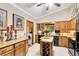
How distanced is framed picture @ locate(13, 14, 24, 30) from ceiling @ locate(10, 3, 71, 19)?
19cm

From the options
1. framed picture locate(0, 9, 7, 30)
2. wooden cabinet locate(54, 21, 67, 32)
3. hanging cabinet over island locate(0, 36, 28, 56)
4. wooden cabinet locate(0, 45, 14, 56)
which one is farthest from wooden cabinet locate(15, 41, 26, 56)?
wooden cabinet locate(54, 21, 67, 32)

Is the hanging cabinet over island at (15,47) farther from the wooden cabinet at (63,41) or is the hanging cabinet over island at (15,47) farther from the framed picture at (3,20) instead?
the wooden cabinet at (63,41)

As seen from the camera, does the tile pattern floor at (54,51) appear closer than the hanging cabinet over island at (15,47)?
No

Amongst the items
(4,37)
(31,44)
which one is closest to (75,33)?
(31,44)

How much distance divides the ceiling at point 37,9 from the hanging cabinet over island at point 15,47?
55 centimetres

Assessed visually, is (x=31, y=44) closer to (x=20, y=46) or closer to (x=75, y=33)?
(x=20, y=46)

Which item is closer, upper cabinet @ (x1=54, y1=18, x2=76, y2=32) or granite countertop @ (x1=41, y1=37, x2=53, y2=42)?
upper cabinet @ (x1=54, y1=18, x2=76, y2=32)

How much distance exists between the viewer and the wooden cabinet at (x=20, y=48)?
1.88 meters

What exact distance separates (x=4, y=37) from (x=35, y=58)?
734mm

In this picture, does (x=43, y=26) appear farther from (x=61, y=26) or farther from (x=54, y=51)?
(x=54, y=51)

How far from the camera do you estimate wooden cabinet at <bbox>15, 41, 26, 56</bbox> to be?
188 cm

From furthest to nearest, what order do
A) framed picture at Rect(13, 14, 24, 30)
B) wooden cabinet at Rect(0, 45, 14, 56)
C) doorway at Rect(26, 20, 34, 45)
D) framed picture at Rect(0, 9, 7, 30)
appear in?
doorway at Rect(26, 20, 34, 45) < framed picture at Rect(13, 14, 24, 30) < framed picture at Rect(0, 9, 7, 30) < wooden cabinet at Rect(0, 45, 14, 56)

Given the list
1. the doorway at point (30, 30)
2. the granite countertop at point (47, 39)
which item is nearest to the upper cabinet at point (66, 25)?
the granite countertop at point (47, 39)

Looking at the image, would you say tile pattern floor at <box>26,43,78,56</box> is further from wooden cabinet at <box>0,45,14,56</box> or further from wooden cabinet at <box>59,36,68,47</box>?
wooden cabinet at <box>0,45,14,56</box>
